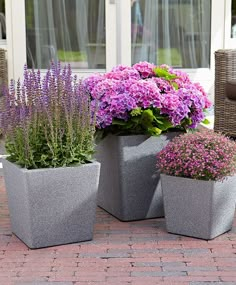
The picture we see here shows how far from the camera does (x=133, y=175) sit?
430 cm

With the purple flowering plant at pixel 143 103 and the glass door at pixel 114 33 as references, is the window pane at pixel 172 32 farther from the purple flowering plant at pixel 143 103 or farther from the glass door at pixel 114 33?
the purple flowering plant at pixel 143 103

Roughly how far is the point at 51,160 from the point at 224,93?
3193 mm

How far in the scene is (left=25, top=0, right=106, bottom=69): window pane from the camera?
8109 millimetres

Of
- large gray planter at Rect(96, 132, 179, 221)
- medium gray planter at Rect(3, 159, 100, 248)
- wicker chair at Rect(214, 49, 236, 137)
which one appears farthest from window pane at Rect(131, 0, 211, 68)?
medium gray planter at Rect(3, 159, 100, 248)

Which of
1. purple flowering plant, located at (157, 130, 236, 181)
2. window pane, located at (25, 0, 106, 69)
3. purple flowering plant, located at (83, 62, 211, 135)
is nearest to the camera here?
purple flowering plant, located at (157, 130, 236, 181)

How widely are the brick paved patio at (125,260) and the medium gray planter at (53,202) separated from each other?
0.07 m

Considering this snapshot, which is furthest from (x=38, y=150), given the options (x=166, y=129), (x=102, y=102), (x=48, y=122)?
(x=166, y=129)

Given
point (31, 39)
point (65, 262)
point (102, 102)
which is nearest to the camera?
point (65, 262)

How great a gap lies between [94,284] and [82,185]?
2.29 feet

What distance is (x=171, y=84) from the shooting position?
4.40m

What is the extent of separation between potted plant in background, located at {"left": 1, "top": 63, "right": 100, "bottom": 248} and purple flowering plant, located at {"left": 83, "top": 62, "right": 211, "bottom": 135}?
0.23 metres

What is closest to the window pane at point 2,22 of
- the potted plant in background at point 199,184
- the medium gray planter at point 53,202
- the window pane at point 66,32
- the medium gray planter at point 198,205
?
the window pane at point 66,32

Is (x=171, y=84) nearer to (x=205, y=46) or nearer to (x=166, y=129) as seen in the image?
(x=166, y=129)

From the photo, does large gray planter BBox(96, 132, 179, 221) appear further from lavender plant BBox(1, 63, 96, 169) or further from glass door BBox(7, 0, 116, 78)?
glass door BBox(7, 0, 116, 78)
